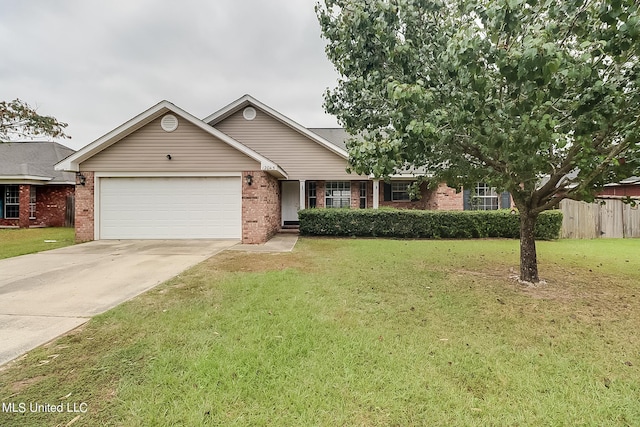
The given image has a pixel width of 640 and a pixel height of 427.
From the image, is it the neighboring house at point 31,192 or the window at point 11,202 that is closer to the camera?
the neighboring house at point 31,192

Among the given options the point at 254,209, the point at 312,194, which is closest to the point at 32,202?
the point at 254,209

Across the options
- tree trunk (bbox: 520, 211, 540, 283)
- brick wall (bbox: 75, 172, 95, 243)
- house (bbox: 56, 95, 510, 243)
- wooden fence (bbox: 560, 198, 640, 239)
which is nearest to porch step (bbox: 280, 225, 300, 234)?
house (bbox: 56, 95, 510, 243)

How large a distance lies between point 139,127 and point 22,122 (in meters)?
8.10

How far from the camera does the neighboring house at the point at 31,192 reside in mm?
17156

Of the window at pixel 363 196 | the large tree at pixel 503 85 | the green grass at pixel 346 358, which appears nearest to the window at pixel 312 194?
the window at pixel 363 196

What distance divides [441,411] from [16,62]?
22470mm

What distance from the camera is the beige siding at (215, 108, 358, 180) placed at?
1546 cm

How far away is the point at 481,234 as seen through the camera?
Result: 513 inches

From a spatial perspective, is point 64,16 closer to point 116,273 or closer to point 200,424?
point 116,273

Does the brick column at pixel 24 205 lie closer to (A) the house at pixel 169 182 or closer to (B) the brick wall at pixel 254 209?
(A) the house at pixel 169 182

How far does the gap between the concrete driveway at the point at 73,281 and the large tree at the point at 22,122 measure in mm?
8525

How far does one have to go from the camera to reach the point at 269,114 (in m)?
15.4

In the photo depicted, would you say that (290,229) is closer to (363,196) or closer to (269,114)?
(363,196)

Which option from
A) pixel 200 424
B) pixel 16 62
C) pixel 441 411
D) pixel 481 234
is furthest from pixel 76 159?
pixel 481 234
